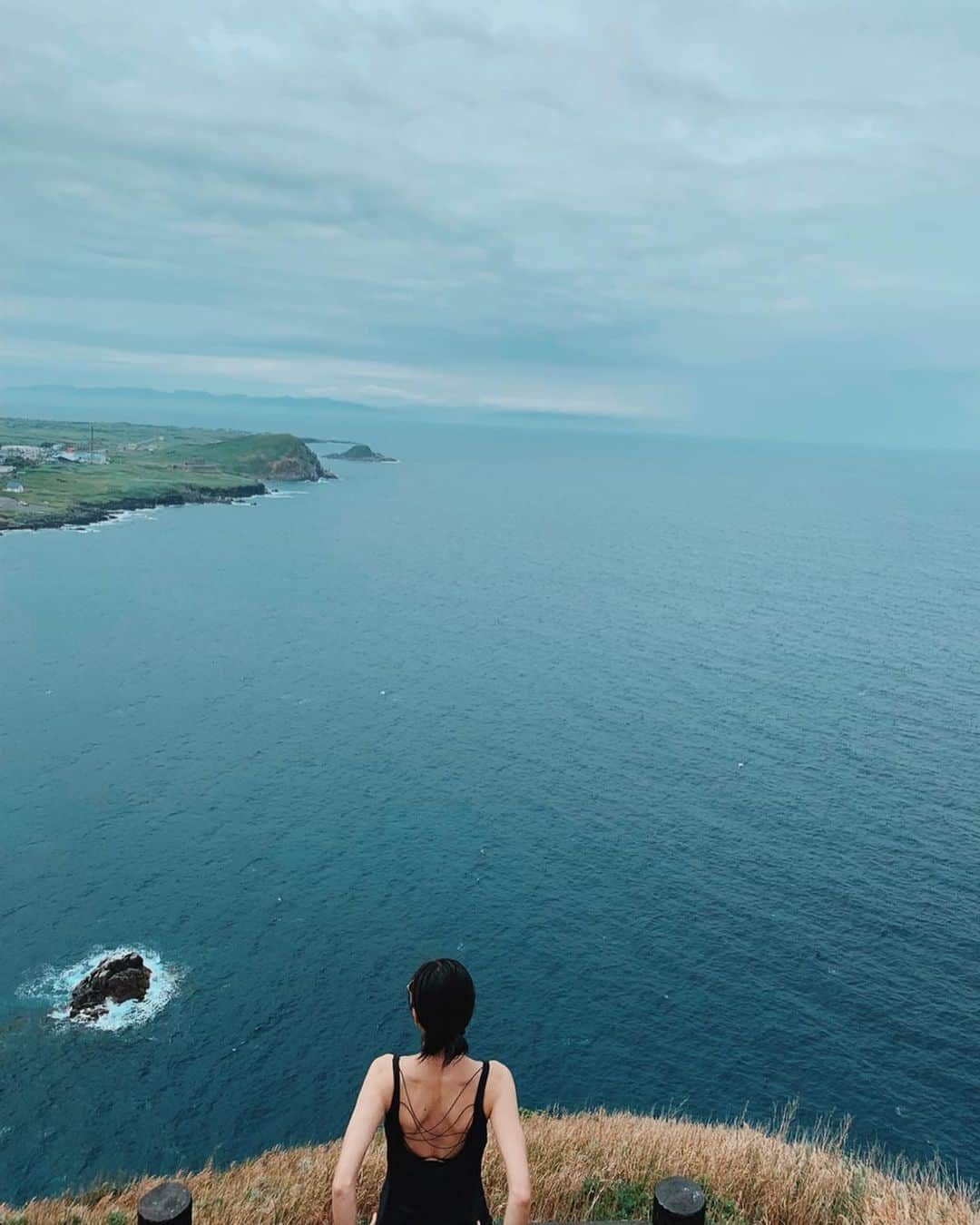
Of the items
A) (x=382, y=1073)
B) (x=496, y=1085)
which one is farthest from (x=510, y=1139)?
(x=382, y=1073)

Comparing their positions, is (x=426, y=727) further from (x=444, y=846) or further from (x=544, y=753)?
(x=444, y=846)

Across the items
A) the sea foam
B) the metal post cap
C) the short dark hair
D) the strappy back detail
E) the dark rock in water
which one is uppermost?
the short dark hair

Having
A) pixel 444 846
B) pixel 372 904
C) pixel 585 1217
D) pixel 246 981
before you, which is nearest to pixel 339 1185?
pixel 585 1217

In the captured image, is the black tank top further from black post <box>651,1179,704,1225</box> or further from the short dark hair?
black post <box>651,1179,704,1225</box>

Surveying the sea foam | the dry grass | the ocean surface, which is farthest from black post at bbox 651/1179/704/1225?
the sea foam

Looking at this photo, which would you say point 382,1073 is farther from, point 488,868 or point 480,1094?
point 488,868

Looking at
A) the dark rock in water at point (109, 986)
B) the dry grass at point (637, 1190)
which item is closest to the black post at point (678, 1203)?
the dry grass at point (637, 1190)
